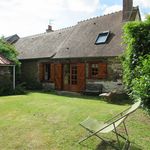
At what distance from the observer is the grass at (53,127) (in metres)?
7.10

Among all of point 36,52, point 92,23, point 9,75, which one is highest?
point 92,23

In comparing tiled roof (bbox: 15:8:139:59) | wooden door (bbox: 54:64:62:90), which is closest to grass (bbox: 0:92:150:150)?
tiled roof (bbox: 15:8:139:59)

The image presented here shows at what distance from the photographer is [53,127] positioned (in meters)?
8.49

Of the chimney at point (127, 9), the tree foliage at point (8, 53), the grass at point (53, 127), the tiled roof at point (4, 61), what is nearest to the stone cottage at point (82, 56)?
the chimney at point (127, 9)

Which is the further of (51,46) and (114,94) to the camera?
(51,46)

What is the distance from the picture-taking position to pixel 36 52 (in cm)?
2292

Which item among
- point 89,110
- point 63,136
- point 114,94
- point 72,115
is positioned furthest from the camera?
point 114,94

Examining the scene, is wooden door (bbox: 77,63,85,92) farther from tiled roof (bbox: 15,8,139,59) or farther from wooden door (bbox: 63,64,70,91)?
wooden door (bbox: 63,64,70,91)

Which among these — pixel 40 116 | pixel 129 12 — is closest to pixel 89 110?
pixel 40 116

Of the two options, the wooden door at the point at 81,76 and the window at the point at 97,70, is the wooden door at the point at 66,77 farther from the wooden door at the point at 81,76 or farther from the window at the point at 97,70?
the window at the point at 97,70

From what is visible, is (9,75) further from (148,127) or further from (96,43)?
(148,127)

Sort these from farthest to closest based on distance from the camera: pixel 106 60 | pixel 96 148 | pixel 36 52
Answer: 1. pixel 36 52
2. pixel 106 60
3. pixel 96 148

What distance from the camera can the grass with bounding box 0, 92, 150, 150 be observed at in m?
7.10

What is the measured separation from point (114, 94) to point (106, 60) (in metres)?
2.96
